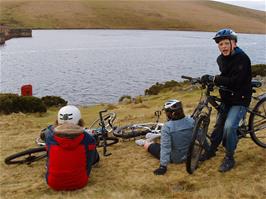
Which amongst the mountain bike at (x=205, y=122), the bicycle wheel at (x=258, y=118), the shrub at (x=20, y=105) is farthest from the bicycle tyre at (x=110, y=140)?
the shrub at (x=20, y=105)

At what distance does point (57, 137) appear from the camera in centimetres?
664

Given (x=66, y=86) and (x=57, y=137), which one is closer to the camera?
(x=57, y=137)

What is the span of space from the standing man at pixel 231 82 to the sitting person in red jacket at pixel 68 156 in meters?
2.56

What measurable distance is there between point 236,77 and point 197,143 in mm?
1440

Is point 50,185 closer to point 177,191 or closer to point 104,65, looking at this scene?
point 177,191

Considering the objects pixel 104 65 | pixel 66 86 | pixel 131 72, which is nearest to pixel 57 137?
pixel 66 86

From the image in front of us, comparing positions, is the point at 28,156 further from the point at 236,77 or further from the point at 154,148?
the point at 236,77

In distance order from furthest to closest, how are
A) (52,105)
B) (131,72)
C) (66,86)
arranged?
(131,72)
(66,86)
(52,105)

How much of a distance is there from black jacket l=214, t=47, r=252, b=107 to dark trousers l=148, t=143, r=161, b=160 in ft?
6.24

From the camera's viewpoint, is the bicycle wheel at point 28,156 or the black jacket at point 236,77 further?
the bicycle wheel at point 28,156

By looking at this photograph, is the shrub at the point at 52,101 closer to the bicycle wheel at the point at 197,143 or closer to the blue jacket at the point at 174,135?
the blue jacket at the point at 174,135

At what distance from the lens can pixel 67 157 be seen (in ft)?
21.8

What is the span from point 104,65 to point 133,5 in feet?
421

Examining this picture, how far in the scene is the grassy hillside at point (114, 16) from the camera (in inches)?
5458
